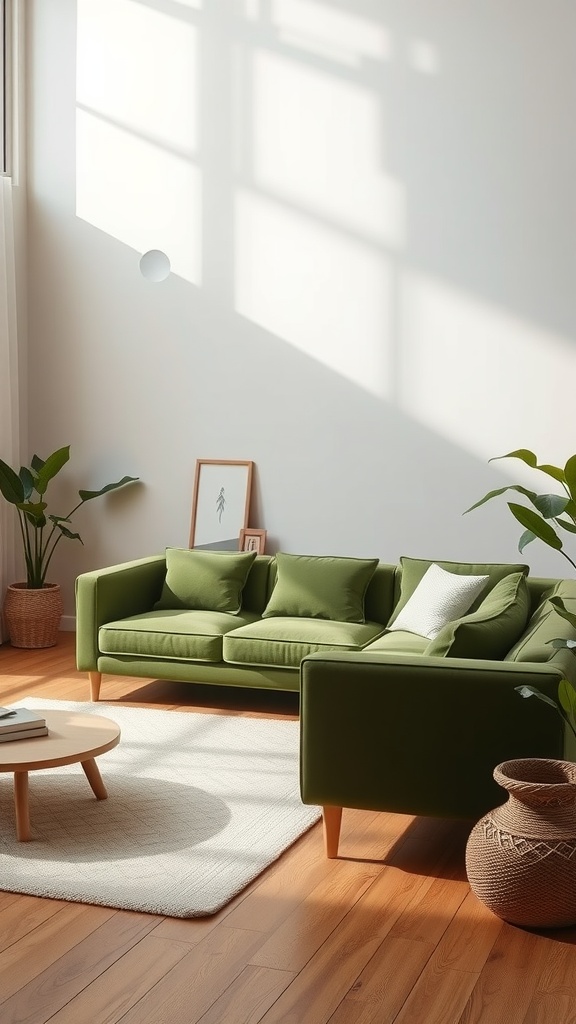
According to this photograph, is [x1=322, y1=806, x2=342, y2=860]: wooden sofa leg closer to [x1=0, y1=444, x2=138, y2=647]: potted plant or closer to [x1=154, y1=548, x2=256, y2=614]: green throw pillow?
[x1=154, y1=548, x2=256, y2=614]: green throw pillow

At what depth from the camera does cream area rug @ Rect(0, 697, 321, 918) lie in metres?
3.34

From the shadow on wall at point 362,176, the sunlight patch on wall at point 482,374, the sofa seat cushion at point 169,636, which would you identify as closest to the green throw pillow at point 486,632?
the sofa seat cushion at point 169,636

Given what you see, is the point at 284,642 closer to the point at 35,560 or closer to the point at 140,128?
the point at 35,560

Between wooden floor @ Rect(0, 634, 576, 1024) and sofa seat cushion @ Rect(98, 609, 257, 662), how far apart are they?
1.83m

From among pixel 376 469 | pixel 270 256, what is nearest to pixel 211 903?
pixel 376 469

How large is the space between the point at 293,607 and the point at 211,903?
260cm

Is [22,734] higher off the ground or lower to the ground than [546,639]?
lower

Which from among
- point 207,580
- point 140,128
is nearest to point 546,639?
point 207,580

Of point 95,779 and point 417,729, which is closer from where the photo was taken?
point 417,729

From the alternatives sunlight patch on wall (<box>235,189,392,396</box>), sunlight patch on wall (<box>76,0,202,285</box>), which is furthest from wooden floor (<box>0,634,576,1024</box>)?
sunlight patch on wall (<box>76,0,202,285</box>)

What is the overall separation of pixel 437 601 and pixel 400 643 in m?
0.32

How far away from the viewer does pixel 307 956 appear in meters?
2.92

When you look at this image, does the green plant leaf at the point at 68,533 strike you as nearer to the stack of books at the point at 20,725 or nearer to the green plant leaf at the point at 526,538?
the stack of books at the point at 20,725

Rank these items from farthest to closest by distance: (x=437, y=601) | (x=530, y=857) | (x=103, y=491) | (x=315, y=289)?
(x=103, y=491) < (x=315, y=289) < (x=437, y=601) < (x=530, y=857)
